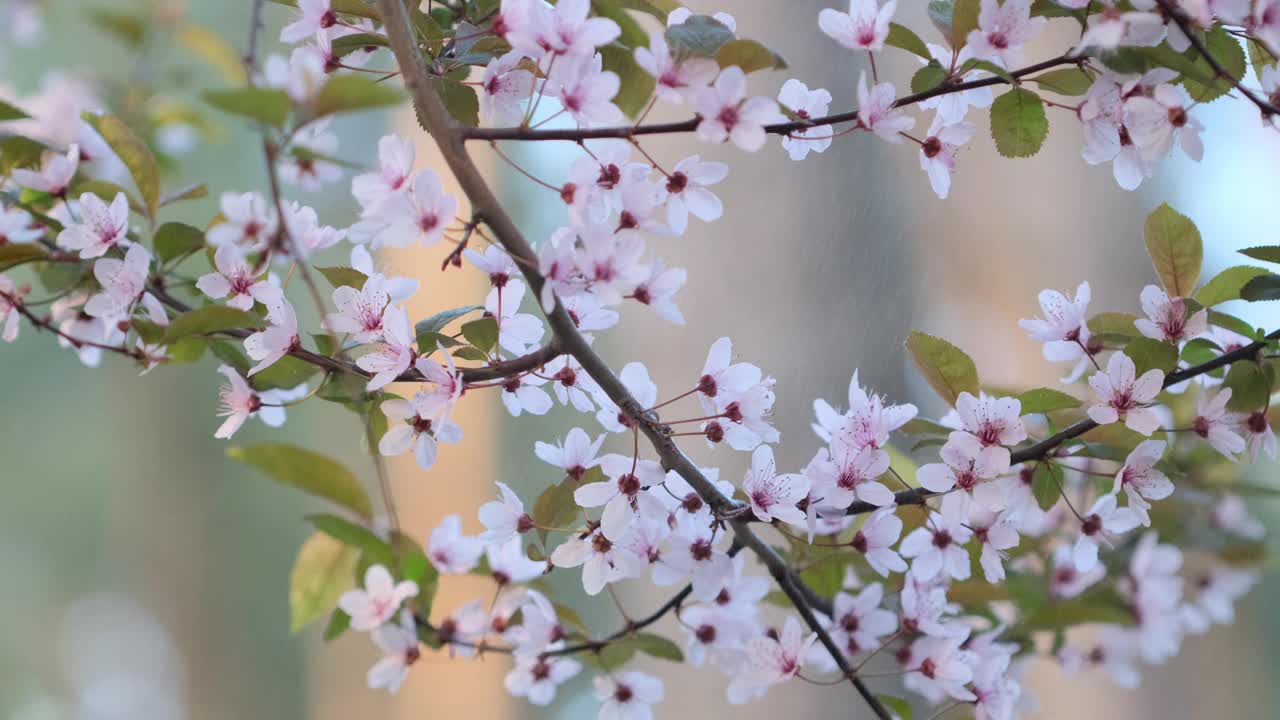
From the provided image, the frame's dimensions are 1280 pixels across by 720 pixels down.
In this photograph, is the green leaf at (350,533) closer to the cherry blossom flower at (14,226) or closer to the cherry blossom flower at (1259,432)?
the cherry blossom flower at (14,226)

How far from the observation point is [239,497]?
169cm

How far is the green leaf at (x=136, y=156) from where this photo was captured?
0.52 metres

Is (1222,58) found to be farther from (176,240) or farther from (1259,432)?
(176,240)

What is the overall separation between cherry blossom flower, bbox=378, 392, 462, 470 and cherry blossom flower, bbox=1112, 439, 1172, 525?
11.5 inches

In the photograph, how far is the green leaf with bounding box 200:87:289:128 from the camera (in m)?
0.28

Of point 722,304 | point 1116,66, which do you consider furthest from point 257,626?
point 1116,66

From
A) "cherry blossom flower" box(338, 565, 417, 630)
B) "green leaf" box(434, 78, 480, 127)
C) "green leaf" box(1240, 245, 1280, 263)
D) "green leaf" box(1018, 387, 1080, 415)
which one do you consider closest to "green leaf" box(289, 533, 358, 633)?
"cherry blossom flower" box(338, 565, 417, 630)

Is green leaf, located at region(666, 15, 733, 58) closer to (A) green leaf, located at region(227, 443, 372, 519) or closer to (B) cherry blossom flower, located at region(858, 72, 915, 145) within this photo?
(B) cherry blossom flower, located at region(858, 72, 915, 145)

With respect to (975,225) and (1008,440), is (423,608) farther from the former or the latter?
(975,225)

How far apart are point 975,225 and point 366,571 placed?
614mm

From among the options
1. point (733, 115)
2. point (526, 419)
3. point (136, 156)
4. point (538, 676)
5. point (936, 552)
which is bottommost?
point (526, 419)

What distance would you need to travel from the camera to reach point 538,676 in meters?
0.56

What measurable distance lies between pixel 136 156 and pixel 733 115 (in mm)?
331

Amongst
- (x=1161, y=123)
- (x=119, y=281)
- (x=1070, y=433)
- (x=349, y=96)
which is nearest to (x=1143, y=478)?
(x=1070, y=433)
